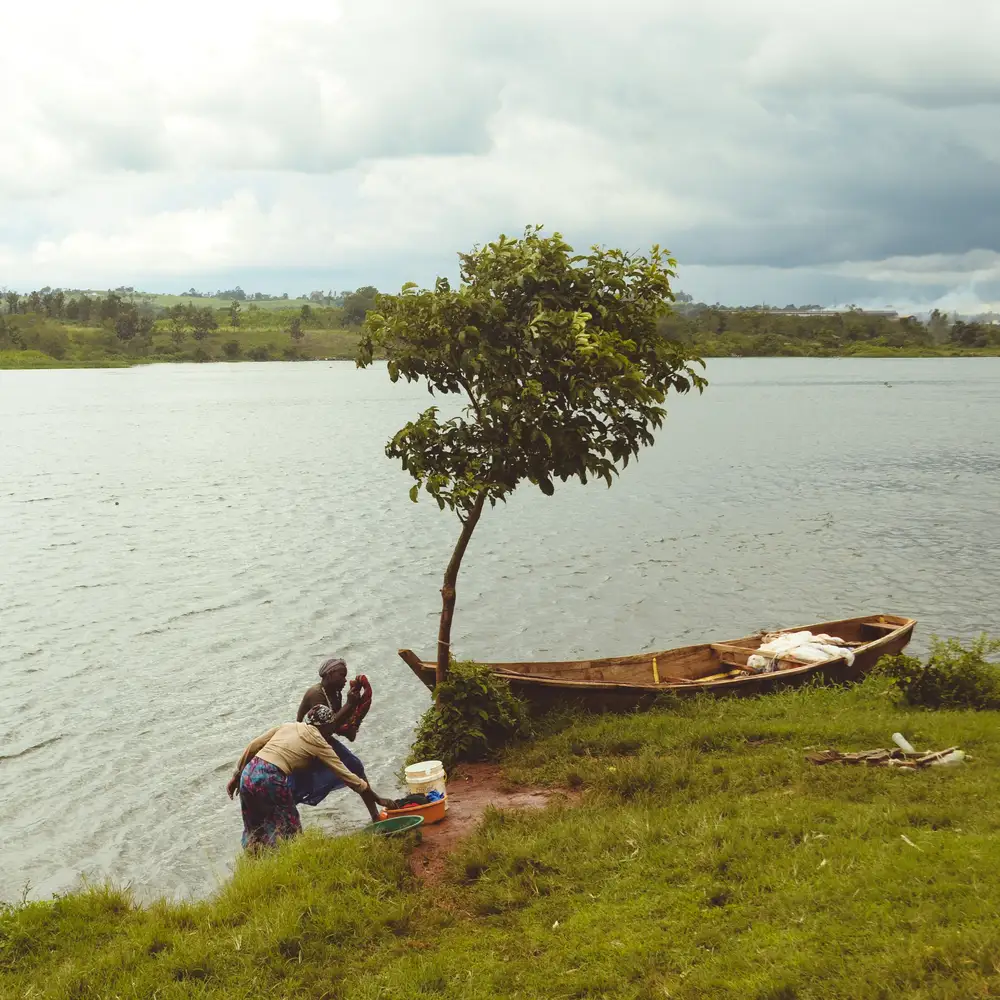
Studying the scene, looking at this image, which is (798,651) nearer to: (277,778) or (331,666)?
(331,666)

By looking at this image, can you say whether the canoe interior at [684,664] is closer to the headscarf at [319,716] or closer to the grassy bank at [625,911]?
the headscarf at [319,716]

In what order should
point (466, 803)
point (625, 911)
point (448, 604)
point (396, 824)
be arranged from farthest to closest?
point (448, 604) < point (466, 803) < point (396, 824) < point (625, 911)

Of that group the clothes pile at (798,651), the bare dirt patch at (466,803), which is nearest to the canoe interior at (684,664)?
the clothes pile at (798,651)

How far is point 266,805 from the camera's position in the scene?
12.2m

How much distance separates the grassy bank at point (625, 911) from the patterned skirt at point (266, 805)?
0.85 m

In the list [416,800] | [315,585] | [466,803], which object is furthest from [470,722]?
[315,585]

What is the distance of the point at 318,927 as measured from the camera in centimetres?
985

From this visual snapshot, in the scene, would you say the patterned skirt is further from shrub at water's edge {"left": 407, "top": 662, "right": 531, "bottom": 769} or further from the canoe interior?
the canoe interior

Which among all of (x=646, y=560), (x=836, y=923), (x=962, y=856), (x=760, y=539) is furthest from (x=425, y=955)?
(x=760, y=539)

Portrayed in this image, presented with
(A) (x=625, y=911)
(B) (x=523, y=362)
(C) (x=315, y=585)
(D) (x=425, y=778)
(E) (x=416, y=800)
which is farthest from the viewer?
(C) (x=315, y=585)

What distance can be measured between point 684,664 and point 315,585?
15.4 meters

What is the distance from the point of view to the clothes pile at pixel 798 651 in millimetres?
18547

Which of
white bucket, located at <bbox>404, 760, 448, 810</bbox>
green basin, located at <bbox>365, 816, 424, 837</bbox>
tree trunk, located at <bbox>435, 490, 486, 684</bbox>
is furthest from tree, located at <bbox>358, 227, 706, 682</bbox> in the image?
green basin, located at <bbox>365, 816, 424, 837</bbox>

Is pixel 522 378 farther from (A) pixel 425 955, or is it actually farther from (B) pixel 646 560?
(B) pixel 646 560
